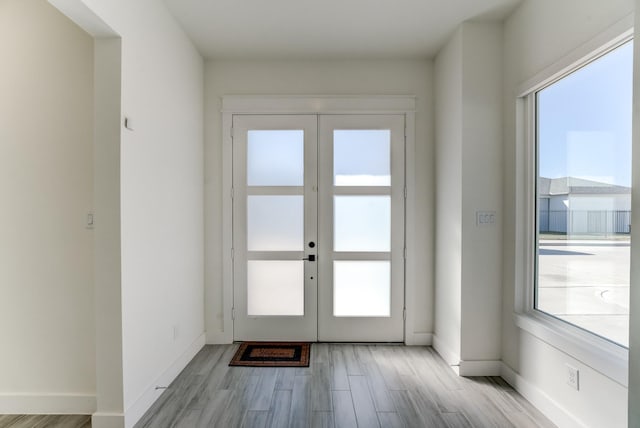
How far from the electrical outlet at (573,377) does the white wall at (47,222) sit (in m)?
2.91

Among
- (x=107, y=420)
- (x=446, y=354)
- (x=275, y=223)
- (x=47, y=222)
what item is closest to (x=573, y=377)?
(x=446, y=354)

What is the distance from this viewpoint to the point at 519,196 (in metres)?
2.64

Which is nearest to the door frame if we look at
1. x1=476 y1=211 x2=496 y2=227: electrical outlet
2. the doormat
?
the doormat

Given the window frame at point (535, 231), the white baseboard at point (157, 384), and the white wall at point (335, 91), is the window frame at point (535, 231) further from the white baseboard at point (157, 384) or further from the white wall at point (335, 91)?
the white baseboard at point (157, 384)

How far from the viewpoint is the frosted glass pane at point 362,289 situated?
3.55 meters

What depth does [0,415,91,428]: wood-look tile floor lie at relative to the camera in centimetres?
214

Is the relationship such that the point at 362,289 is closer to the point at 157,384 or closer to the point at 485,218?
the point at 485,218

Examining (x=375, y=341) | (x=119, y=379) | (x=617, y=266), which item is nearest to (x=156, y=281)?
(x=119, y=379)

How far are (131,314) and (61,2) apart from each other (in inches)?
66.5

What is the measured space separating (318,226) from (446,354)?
1623 mm

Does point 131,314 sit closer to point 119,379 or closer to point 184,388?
point 119,379

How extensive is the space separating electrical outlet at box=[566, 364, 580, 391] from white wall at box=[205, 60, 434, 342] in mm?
1462

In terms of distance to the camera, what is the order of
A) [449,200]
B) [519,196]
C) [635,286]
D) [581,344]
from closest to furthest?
[635,286], [581,344], [519,196], [449,200]

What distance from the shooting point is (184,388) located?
8.64 ft
